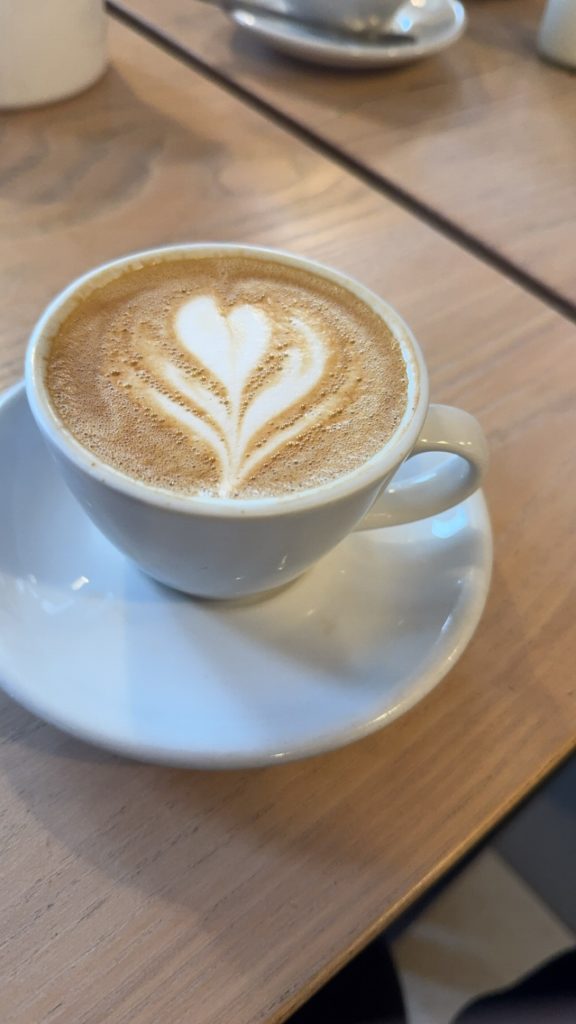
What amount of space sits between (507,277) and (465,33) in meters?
0.67

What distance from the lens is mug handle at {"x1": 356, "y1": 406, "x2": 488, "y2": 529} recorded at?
460mm

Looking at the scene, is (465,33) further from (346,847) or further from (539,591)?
(346,847)

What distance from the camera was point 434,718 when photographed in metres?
0.47

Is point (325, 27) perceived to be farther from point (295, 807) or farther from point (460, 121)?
point (295, 807)

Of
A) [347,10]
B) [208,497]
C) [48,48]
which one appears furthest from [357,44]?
[208,497]

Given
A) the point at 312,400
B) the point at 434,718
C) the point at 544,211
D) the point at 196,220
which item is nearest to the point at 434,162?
the point at 544,211

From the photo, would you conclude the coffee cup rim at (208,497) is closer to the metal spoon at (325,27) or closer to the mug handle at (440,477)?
the mug handle at (440,477)

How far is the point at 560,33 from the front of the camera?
3.71ft

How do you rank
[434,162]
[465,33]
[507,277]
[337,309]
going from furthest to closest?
[465,33] → [434,162] → [507,277] → [337,309]

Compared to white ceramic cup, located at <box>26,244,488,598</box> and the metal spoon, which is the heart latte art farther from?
the metal spoon

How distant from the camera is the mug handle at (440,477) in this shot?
0.46 metres

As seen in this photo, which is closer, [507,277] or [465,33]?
[507,277]

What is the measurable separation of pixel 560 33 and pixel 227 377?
3.21ft

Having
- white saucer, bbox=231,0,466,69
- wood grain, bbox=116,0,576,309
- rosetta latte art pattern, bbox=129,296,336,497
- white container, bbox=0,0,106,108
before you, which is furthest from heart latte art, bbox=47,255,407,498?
white saucer, bbox=231,0,466,69
